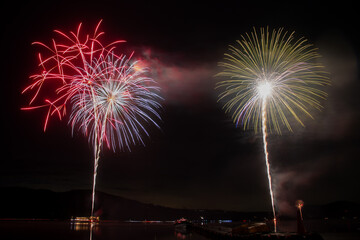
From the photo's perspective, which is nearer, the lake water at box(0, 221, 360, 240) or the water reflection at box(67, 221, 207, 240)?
the lake water at box(0, 221, 360, 240)

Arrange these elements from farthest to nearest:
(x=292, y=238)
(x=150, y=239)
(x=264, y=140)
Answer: (x=150, y=239) → (x=264, y=140) → (x=292, y=238)

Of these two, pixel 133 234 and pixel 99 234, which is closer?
pixel 99 234

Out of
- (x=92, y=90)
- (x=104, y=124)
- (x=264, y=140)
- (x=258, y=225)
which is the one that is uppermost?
(x=92, y=90)

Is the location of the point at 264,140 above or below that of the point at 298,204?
above

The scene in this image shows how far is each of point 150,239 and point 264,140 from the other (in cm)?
3366

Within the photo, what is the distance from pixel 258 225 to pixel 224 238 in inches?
317

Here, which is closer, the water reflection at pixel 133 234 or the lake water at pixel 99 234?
the lake water at pixel 99 234

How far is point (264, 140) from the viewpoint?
30.1 m

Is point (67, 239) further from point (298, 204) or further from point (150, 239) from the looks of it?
point (298, 204)

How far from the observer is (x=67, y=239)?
51.1m

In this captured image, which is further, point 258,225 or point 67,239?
point 67,239

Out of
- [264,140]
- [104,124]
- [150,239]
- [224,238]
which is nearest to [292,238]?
[264,140]

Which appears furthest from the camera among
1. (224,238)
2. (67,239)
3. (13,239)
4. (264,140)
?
(67,239)

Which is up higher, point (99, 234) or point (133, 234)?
point (99, 234)
